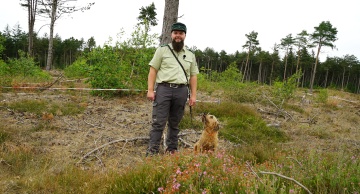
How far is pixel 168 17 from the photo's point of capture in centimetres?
591

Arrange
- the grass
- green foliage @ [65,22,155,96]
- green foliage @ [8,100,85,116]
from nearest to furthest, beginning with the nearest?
the grass
green foliage @ [8,100,85,116]
green foliage @ [65,22,155,96]

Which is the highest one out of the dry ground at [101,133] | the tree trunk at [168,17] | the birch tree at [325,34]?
the birch tree at [325,34]

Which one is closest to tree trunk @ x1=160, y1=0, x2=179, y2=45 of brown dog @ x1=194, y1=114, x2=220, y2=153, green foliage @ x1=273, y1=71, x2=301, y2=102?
brown dog @ x1=194, y1=114, x2=220, y2=153

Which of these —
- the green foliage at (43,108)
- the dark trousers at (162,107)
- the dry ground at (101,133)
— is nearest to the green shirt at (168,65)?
the dark trousers at (162,107)

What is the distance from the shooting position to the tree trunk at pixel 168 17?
19.2 ft

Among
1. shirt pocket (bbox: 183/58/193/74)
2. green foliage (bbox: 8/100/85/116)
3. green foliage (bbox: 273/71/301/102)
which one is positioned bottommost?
green foliage (bbox: 8/100/85/116)

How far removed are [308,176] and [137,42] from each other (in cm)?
728

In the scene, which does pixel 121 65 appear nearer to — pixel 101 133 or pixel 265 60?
pixel 101 133

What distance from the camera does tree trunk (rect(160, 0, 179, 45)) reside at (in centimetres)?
587

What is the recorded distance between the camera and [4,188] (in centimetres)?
256

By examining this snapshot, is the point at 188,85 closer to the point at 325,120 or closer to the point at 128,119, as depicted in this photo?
the point at 128,119

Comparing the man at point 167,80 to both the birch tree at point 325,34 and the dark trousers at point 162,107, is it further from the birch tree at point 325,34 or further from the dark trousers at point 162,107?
the birch tree at point 325,34

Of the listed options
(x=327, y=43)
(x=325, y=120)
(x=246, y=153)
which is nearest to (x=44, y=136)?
(x=246, y=153)

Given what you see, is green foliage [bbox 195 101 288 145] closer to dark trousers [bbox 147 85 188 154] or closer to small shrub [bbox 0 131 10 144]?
dark trousers [bbox 147 85 188 154]
